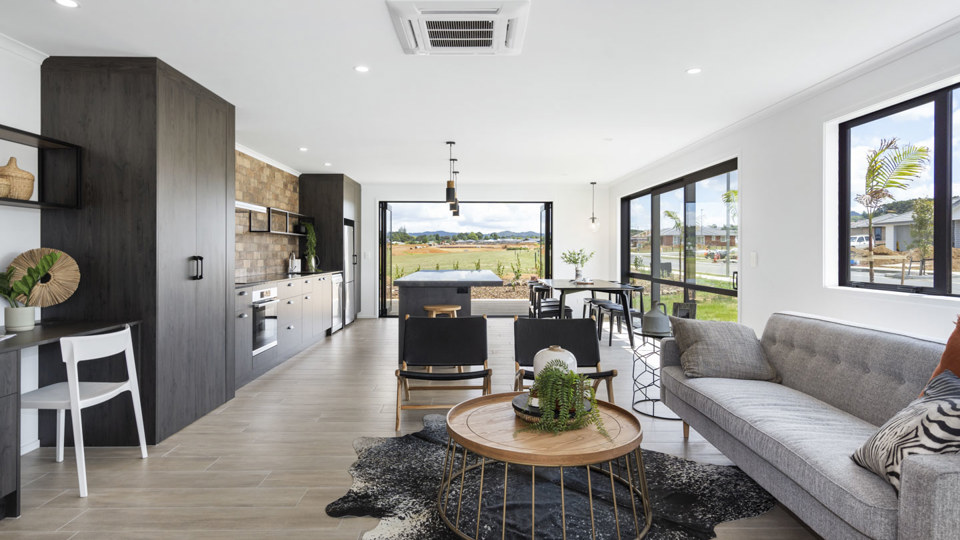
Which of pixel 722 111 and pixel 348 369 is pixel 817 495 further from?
pixel 348 369

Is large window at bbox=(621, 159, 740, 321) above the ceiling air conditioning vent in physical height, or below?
below

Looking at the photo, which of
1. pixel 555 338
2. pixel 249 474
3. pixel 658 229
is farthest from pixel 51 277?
pixel 658 229

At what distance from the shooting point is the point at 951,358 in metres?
1.95

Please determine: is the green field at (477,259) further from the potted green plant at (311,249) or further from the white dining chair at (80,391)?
the white dining chair at (80,391)

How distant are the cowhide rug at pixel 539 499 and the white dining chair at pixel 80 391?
134 centimetres

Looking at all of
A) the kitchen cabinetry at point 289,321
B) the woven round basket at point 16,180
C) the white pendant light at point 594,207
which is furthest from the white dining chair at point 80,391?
the white pendant light at point 594,207

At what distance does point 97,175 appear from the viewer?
3.28 meters

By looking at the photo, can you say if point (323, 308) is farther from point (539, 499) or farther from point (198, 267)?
point (539, 499)

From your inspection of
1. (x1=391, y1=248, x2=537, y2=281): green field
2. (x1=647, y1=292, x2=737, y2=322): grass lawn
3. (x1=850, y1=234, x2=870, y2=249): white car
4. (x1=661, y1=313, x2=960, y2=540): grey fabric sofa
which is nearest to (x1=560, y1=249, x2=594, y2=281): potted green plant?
(x1=391, y1=248, x2=537, y2=281): green field

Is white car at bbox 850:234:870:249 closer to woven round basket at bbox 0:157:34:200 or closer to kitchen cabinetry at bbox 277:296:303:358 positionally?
kitchen cabinetry at bbox 277:296:303:358

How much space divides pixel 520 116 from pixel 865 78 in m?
2.58

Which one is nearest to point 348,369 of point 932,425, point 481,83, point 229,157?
point 229,157

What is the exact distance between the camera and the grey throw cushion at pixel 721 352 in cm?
301

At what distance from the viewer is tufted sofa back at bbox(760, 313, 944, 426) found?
88.0 inches
